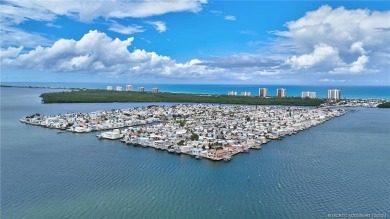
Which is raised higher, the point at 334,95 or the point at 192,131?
the point at 334,95

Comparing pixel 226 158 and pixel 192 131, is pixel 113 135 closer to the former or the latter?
pixel 192 131

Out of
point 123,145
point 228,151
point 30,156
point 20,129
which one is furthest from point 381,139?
point 20,129

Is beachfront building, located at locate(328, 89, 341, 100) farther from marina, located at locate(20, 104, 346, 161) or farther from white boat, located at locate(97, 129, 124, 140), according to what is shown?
white boat, located at locate(97, 129, 124, 140)

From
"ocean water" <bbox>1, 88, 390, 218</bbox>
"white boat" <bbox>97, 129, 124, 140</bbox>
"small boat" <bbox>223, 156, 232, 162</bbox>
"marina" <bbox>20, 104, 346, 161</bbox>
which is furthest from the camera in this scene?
"white boat" <bbox>97, 129, 124, 140</bbox>

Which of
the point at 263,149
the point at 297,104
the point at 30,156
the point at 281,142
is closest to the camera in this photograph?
the point at 30,156

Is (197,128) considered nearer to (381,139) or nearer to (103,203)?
(381,139)

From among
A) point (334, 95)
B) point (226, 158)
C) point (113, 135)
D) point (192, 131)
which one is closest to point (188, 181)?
point (226, 158)

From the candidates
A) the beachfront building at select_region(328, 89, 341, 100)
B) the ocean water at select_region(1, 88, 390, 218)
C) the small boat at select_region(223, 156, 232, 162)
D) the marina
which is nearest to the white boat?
the marina

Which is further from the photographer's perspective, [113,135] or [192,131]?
[192,131]
